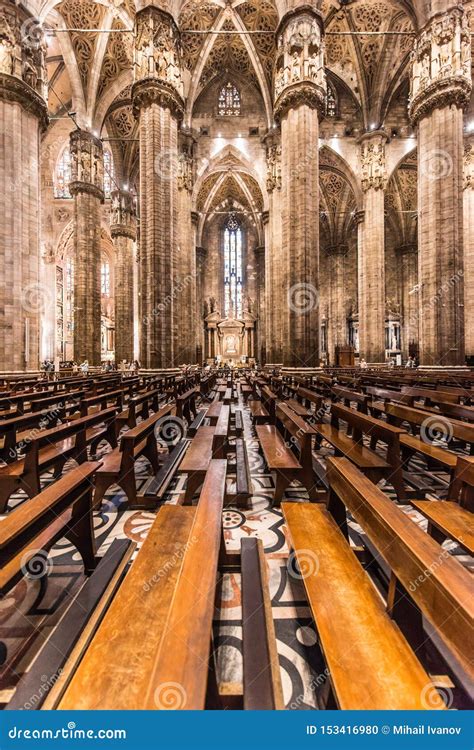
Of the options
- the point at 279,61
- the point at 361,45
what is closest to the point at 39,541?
the point at 279,61

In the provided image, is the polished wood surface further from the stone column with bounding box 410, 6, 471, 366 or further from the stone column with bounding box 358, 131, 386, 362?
the stone column with bounding box 358, 131, 386, 362

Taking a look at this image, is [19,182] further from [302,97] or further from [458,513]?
[458,513]

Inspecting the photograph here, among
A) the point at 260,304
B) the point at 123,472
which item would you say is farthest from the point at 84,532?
the point at 260,304

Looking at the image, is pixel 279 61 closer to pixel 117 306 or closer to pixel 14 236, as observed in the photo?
pixel 14 236

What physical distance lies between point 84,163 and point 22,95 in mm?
6018

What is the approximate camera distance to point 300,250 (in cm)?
1152

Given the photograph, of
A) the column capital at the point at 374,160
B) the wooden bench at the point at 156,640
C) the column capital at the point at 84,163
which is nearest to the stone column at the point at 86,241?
the column capital at the point at 84,163

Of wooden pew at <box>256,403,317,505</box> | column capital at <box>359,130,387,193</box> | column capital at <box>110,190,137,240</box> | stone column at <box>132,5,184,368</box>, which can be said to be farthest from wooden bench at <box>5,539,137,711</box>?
column capital at <box>110,190,137,240</box>

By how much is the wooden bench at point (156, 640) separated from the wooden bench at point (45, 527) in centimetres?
44

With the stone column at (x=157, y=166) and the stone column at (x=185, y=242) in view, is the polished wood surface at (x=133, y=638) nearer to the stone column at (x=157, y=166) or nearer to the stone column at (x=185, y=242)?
the stone column at (x=157, y=166)

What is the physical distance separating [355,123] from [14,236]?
1885 cm

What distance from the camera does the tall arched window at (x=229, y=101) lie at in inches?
801

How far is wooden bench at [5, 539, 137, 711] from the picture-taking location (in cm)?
103

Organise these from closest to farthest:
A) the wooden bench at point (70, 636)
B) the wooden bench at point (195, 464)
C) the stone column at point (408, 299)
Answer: the wooden bench at point (70, 636) → the wooden bench at point (195, 464) → the stone column at point (408, 299)
